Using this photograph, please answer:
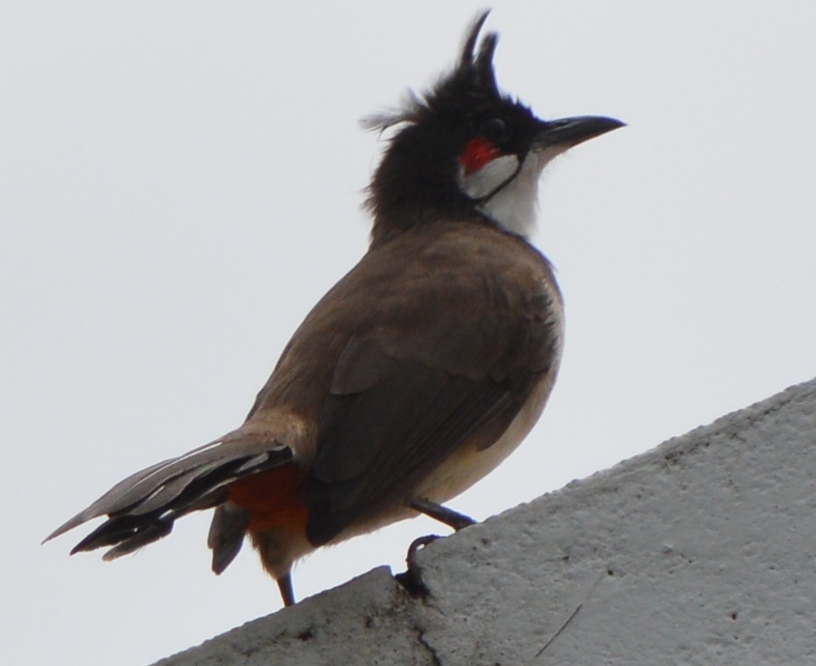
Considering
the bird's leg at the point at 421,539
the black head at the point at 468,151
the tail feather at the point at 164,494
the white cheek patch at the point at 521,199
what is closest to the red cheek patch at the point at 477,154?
the black head at the point at 468,151

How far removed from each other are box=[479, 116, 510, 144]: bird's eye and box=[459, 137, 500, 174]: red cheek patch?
0.03 meters

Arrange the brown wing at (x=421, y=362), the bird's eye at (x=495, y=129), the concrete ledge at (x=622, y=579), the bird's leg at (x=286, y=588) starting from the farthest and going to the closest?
the bird's eye at (x=495, y=129)
the bird's leg at (x=286, y=588)
the brown wing at (x=421, y=362)
the concrete ledge at (x=622, y=579)

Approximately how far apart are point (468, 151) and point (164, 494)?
2761 millimetres

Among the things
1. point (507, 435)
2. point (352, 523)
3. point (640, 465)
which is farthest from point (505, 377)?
point (640, 465)

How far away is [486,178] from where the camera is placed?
5.25m

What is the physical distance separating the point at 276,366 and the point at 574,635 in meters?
1.94

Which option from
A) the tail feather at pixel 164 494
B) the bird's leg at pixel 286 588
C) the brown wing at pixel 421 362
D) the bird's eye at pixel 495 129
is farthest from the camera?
the bird's eye at pixel 495 129

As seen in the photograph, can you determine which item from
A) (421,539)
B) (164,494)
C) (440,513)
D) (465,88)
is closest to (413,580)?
(421,539)

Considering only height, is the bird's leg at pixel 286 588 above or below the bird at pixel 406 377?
below

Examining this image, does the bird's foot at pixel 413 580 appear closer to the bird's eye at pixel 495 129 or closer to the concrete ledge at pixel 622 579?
the concrete ledge at pixel 622 579

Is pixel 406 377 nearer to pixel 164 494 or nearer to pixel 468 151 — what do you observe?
pixel 164 494

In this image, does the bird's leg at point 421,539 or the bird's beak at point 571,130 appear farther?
the bird's beak at point 571,130

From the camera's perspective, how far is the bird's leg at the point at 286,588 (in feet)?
12.1

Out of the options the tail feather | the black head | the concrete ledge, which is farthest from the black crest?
the concrete ledge
